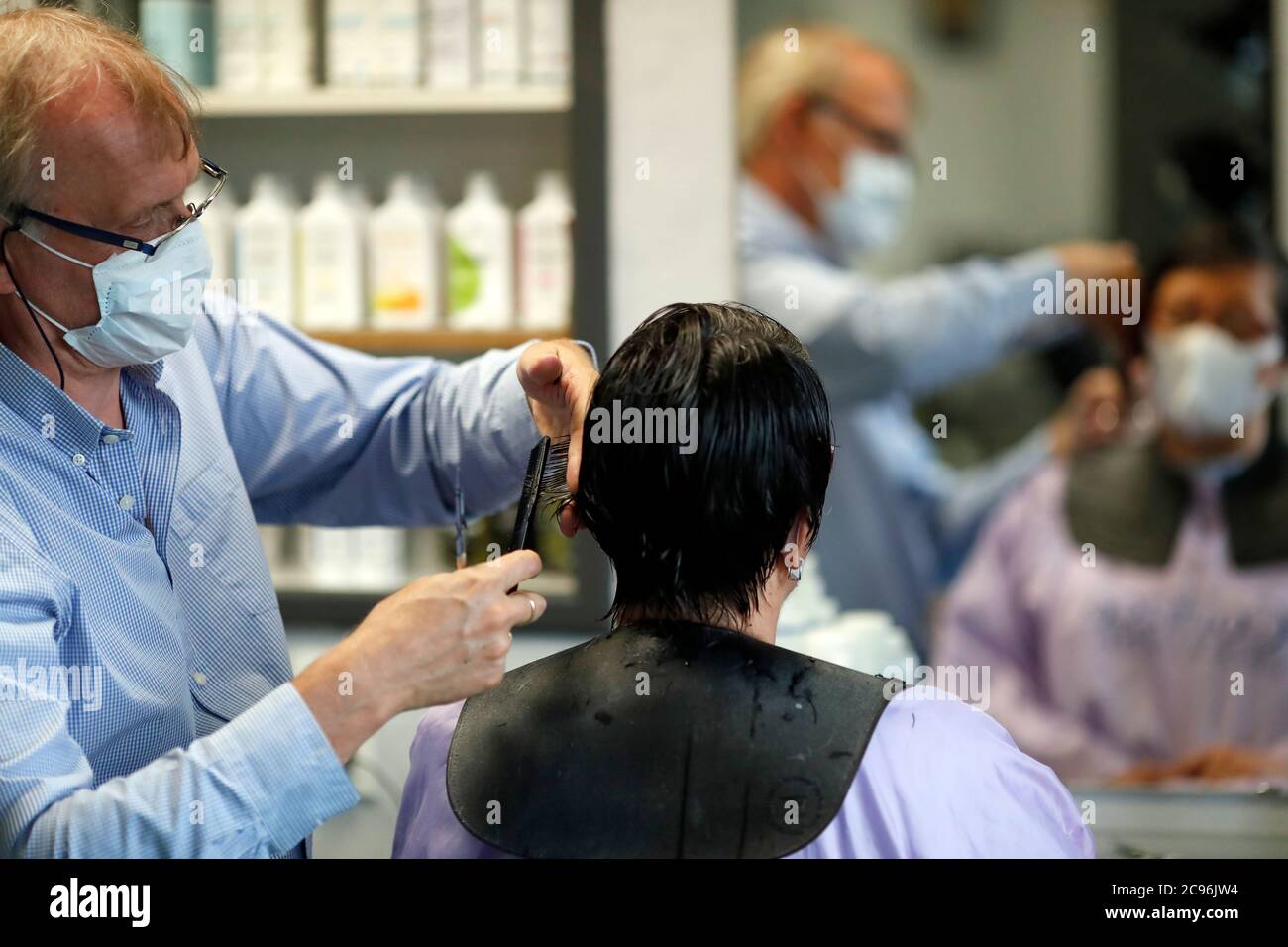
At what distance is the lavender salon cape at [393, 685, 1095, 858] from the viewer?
1104mm

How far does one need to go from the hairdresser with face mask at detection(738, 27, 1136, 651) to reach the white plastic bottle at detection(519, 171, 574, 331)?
387 mm

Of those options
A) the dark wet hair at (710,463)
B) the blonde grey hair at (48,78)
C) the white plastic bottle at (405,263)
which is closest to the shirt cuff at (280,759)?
the dark wet hair at (710,463)

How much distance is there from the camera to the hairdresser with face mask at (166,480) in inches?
41.8

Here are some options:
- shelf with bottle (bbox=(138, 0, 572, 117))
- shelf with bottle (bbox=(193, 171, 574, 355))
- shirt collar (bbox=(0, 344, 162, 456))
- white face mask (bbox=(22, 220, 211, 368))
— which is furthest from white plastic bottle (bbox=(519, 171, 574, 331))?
shirt collar (bbox=(0, 344, 162, 456))

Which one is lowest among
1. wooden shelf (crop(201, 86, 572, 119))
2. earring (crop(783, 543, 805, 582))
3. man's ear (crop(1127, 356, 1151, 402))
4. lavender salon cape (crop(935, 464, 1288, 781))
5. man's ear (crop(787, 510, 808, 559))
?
lavender salon cape (crop(935, 464, 1288, 781))

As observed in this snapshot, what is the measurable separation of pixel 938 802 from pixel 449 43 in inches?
80.0

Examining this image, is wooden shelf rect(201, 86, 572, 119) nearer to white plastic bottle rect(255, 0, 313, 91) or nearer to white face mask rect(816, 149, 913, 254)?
white plastic bottle rect(255, 0, 313, 91)

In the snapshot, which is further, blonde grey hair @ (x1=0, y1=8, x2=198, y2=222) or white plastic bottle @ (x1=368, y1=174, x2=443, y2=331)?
white plastic bottle @ (x1=368, y1=174, x2=443, y2=331)

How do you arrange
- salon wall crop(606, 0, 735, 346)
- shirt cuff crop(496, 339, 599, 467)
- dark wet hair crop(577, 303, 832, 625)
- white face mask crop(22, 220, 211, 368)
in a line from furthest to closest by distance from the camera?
salon wall crop(606, 0, 735, 346), shirt cuff crop(496, 339, 599, 467), white face mask crop(22, 220, 211, 368), dark wet hair crop(577, 303, 832, 625)

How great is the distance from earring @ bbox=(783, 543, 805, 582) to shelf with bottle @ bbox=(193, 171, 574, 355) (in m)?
1.43

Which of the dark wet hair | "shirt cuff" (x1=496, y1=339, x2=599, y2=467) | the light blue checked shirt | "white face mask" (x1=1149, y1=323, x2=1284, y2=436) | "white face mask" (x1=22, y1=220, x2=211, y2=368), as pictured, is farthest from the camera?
"white face mask" (x1=1149, y1=323, x2=1284, y2=436)

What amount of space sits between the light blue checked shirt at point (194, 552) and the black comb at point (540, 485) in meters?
0.15

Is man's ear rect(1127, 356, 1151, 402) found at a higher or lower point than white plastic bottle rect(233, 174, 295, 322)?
lower
